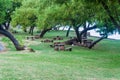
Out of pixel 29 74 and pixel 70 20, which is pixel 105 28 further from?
pixel 29 74

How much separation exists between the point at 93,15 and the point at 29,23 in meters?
12.9

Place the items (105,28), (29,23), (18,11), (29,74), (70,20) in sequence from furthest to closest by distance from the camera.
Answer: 1. (29,23)
2. (18,11)
3. (105,28)
4. (70,20)
5. (29,74)

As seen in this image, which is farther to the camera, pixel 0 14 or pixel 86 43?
pixel 86 43

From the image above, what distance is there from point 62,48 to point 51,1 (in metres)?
6.37

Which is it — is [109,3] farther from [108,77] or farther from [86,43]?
[86,43]

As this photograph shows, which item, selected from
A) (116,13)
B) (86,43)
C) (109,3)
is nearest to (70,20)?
(86,43)

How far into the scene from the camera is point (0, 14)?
2202cm

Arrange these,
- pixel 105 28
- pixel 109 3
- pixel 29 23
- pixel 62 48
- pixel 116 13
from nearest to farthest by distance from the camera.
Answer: pixel 109 3 < pixel 116 13 < pixel 62 48 < pixel 105 28 < pixel 29 23

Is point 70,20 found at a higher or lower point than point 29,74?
higher

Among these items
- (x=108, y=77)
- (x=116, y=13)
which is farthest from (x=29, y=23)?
(x=108, y=77)

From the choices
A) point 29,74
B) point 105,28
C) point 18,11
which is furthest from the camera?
point 18,11

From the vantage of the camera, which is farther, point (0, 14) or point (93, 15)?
point (93, 15)

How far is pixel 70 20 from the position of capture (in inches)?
1033

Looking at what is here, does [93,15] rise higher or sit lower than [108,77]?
higher
